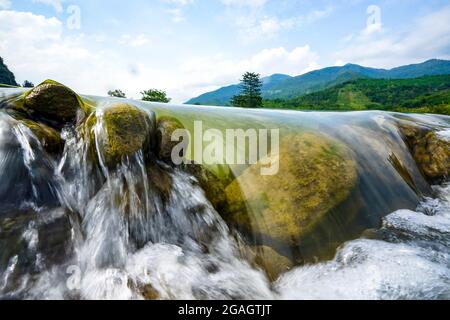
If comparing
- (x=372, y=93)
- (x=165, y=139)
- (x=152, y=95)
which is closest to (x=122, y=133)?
(x=165, y=139)

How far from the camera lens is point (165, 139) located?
5.32m

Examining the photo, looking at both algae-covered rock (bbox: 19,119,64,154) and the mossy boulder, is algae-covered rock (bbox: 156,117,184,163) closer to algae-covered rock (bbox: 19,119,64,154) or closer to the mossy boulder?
algae-covered rock (bbox: 19,119,64,154)

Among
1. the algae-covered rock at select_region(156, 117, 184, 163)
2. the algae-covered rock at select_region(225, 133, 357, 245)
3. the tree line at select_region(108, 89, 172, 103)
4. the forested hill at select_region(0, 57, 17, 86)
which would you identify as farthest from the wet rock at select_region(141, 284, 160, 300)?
the forested hill at select_region(0, 57, 17, 86)

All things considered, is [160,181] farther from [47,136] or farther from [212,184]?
[47,136]

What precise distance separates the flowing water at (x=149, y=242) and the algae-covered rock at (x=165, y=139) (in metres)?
0.22

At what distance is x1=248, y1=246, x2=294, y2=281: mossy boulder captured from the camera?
4.12 metres

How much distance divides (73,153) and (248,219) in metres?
3.00

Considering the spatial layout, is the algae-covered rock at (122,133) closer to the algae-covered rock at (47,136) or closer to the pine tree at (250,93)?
the algae-covered rock at (47,136)

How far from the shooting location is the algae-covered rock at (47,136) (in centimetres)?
435

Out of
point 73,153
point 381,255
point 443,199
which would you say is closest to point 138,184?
point 73,153

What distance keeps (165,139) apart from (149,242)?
202 cm

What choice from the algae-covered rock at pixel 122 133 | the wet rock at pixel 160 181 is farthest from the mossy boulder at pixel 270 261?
the algae-covered rock at pixel 122 133

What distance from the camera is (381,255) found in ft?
13.9

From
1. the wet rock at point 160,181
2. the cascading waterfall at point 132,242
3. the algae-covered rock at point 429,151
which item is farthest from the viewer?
the algae-covered rock at point 429,151
